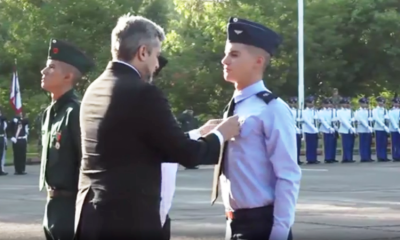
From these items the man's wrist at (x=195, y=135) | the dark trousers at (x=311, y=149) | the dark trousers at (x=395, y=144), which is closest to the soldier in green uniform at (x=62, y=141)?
the man's wrist at (x=195, y=135)

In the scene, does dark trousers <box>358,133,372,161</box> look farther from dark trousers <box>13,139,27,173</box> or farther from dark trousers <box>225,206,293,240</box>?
dark trousers <box>225,206,293,240</box>

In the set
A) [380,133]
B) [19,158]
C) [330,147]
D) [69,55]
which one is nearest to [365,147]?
[380,133]

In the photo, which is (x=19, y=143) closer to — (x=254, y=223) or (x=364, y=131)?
(x=364, y=131)

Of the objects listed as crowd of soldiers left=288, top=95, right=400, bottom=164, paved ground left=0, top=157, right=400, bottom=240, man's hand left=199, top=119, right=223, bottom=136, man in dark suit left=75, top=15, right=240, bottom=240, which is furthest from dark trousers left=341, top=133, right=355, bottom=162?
man in dark suit left=75, top=15, right=240, bottom=240

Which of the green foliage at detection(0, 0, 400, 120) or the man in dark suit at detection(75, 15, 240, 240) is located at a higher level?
the green foliage at detection(0, 0, 400, 120)

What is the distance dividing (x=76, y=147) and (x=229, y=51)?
1.16 metres

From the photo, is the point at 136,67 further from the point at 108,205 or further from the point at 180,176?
the point at 180,176

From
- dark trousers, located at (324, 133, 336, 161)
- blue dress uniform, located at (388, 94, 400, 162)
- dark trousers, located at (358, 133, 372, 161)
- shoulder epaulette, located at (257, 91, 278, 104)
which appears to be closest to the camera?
shoulder epaulette, located at (257, 91, 278, 104)

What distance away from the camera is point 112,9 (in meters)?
38.1

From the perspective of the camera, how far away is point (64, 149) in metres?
5.77

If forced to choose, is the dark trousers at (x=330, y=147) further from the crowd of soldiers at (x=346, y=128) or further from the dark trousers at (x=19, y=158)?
the dark trousers at (x=19, y=158)

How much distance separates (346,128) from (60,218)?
966 inches

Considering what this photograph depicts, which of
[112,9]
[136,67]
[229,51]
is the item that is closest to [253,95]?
[229,51]

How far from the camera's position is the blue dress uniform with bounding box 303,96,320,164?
95.3 ft
